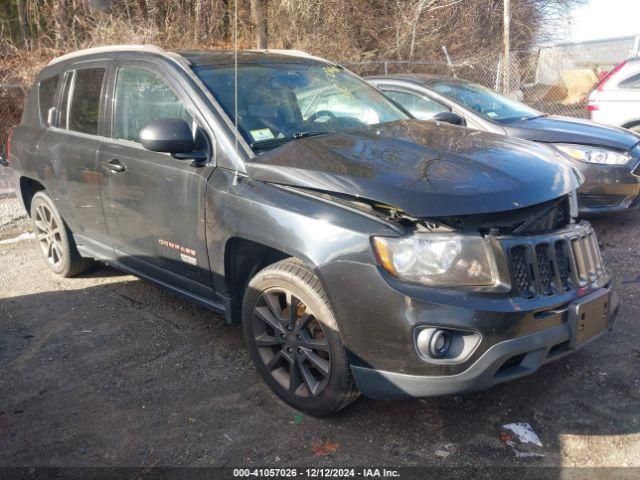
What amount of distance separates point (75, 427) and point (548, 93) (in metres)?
15.9

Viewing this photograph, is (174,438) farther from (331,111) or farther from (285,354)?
(331,111)

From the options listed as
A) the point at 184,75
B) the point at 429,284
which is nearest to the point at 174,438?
the point at 429,284

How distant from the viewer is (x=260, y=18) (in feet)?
46.7

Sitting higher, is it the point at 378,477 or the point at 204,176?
the point at 204,176

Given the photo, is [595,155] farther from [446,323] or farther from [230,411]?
[230,411]

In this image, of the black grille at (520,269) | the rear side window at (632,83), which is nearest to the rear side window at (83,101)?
the black grille at (520,269)

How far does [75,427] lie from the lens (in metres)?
3.19

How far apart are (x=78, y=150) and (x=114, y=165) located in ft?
1.88

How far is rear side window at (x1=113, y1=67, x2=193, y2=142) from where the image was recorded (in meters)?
3.79

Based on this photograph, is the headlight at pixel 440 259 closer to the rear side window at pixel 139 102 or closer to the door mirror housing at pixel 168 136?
the door mirror housing at pixel 168 136

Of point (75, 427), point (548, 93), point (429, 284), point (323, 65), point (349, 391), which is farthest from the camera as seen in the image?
point (548, 93)

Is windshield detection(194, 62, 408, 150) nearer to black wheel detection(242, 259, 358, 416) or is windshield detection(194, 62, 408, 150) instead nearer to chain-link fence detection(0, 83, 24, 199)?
black wheel detection(242, 259, 358, 416)

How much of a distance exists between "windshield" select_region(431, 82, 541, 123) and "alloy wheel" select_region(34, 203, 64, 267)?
4073mm

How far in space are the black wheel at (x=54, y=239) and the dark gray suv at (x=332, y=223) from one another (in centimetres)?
74
